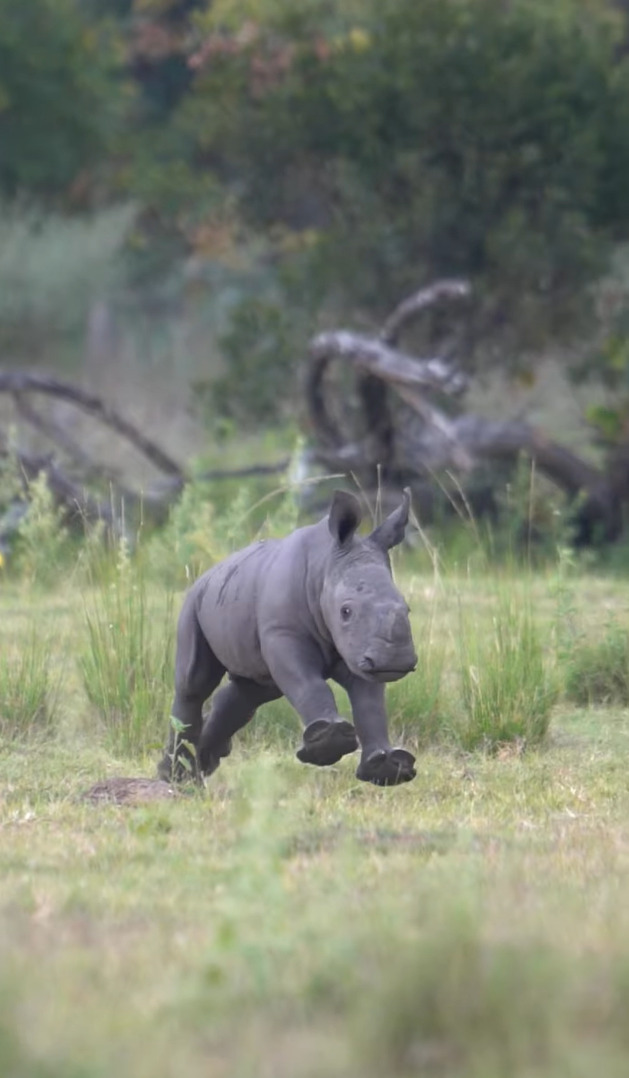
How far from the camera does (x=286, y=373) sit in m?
16.2

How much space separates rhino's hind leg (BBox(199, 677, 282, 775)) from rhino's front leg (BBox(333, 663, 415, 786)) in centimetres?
57

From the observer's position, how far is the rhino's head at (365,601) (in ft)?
19.8

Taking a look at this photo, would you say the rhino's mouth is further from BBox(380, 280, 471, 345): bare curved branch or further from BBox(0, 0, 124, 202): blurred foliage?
BBox(0, 0, 124, 202): blurred foliage

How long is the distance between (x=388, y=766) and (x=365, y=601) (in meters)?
0.54

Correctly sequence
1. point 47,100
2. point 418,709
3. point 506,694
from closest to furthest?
point 506,694 → point 418,709 → point 47,100

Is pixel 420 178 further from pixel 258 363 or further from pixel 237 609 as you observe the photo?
pixel 237 609

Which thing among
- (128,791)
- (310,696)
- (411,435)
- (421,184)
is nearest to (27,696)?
(128,791)

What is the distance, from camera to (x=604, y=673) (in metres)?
9.02

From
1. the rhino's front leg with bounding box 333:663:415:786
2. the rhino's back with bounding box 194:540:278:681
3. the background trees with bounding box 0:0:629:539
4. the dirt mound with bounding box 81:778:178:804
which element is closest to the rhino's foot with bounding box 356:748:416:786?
the rhino's front leg with bounding box 333:663:415:786

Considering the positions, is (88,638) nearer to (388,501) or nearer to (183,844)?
(183,844)

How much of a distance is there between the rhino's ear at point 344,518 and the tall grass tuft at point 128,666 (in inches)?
69.4

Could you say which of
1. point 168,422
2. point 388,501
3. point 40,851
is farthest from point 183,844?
point 168,422

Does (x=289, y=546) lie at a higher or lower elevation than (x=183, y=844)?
higher

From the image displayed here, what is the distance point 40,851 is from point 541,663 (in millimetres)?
2847
